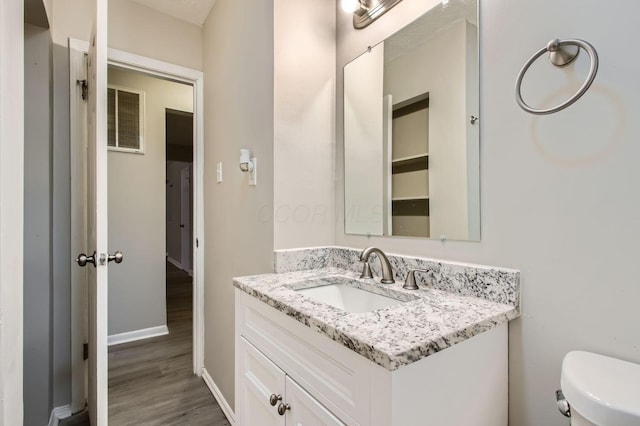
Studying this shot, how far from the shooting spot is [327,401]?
69 cm

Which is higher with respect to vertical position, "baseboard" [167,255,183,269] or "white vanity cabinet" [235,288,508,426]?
"white vanity cabinet" [235,288,508,426]

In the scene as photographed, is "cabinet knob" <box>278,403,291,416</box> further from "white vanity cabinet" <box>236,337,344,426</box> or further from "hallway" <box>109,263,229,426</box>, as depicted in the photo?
"hallway" <box>109,263,229,426</box>

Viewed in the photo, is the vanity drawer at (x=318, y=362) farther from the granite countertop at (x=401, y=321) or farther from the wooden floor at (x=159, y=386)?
the wooden floor at (x=159, y=386)

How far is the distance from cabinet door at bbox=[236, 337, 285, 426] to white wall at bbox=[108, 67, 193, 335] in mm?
2022

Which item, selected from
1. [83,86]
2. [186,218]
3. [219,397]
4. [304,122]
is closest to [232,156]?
[304,122]

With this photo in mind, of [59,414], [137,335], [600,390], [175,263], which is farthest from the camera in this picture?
[175,263]

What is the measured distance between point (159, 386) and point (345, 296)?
5.46ft

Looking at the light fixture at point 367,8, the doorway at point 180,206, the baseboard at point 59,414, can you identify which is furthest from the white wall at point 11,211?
the doorway at point 180,206

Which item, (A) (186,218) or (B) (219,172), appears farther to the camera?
(A) (186,218)

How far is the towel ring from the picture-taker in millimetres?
648

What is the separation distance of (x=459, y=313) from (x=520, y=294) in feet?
0.69

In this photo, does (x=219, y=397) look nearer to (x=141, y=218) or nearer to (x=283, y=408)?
(x=283, y=408)

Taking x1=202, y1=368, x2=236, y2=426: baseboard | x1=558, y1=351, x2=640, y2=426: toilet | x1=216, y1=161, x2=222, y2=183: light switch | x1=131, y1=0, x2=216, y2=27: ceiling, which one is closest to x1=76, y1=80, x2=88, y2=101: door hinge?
x1=131, y1=0, x2=216, y2=27: ceiling

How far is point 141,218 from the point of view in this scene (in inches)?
105
